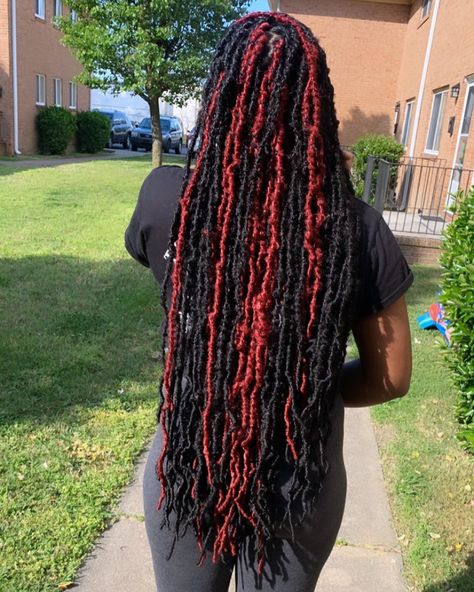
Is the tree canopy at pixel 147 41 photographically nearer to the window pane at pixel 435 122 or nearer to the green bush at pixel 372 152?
the green bush at pixel 372 152

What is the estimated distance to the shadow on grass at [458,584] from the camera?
265 cm

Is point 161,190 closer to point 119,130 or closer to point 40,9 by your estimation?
point 40,9

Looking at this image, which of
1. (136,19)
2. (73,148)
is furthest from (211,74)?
(73,148)

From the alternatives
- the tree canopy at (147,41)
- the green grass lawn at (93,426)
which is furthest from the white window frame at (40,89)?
the green grass lawn at (93,426)

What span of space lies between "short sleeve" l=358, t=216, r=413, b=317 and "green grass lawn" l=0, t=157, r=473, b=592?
1.97 meters

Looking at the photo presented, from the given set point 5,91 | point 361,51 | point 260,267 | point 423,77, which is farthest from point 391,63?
point 260,267

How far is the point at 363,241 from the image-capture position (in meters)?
1.21

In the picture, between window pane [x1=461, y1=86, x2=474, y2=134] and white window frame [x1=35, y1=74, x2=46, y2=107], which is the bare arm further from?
white window frame [x1=35, y1=74, x2=46, y2=107]

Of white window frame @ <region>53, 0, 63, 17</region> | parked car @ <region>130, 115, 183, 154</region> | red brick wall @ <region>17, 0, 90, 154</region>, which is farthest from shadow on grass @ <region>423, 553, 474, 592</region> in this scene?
parked car @ <region>130, 115, 183, 154</region>

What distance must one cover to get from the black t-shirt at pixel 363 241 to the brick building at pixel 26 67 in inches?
825

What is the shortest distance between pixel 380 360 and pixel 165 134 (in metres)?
30.1

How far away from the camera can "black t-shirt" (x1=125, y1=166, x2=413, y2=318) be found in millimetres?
1220

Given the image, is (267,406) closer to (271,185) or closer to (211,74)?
(271,185)

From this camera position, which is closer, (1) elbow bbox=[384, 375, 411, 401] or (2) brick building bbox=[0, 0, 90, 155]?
(1) elbow bbox=[384, 375, 411, 401]
